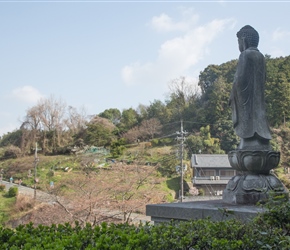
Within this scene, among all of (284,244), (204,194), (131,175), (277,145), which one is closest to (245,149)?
(284,244)

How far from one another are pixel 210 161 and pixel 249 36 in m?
25.6

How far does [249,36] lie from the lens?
5.68 metres

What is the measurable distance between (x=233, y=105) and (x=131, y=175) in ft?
→ 41.0

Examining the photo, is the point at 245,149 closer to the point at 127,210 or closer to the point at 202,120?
the point at 127,210

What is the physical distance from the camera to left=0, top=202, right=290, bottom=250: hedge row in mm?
2506

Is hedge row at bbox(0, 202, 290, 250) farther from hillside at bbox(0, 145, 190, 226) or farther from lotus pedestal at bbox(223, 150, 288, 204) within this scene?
hillside at bbox(0, 145, 190, 226)

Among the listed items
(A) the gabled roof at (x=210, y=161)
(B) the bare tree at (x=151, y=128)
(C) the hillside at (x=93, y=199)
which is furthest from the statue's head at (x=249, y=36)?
(B) the bare tree at (x=151, y=128)

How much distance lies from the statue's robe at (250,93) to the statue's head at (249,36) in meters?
0.19

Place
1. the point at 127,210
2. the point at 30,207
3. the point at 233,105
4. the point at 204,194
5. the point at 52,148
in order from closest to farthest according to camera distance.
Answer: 1. the point at 233,105
2. the point at 127,210
3. the point at 30,207
4. the point at 204,194
5. the point at 52,148

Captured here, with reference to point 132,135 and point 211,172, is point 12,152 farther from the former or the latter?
point 211,172

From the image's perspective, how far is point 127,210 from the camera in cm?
1406

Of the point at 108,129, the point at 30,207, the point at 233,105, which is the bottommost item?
the point at 30,207

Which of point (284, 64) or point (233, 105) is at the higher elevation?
point (284, 64)

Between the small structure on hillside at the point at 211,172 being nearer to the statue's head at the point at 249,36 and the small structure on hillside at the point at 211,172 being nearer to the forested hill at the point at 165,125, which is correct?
the forested hill at the point at 165,125
